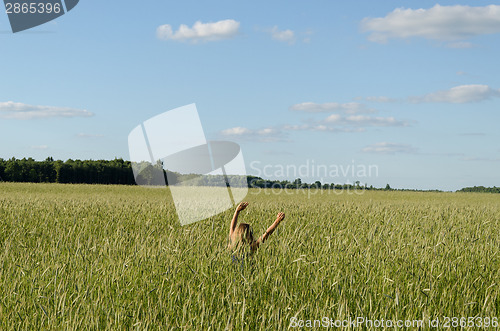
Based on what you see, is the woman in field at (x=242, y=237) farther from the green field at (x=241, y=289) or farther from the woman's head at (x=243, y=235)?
the green field at (x=241, y=289)

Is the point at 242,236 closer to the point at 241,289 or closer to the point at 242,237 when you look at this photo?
the point at 242,237

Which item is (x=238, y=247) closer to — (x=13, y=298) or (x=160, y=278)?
(x=160, y=278)

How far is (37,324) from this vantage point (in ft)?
8.66

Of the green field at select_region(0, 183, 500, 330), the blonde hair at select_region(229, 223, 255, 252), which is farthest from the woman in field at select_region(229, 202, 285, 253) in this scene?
the green field at select_region(0, 183, 500, 330)

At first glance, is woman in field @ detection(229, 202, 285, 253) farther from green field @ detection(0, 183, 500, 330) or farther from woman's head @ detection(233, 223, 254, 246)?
green field @ detection(0, 183, 500, 330)

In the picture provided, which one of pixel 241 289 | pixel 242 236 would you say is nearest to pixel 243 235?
pixel 242 236

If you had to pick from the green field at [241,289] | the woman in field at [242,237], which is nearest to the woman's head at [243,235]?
the woman in field at [242,237]

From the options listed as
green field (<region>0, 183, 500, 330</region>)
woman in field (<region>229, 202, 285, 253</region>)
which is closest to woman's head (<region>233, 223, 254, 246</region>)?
woman in field (<region>229, 202, 285, 253</region>)

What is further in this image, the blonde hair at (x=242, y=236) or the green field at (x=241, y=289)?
the blonde hair at (x=242, y=236)

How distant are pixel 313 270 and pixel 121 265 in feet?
5.45

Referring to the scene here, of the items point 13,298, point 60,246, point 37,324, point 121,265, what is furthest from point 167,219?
point 37,324

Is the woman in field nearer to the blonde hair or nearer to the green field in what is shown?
the blonde hair

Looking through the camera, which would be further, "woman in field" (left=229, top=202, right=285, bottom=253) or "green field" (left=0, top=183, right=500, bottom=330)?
"woman in field" (left=229, top=202, right=285, bottom=253)

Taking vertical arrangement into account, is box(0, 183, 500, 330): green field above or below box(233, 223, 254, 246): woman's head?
below
